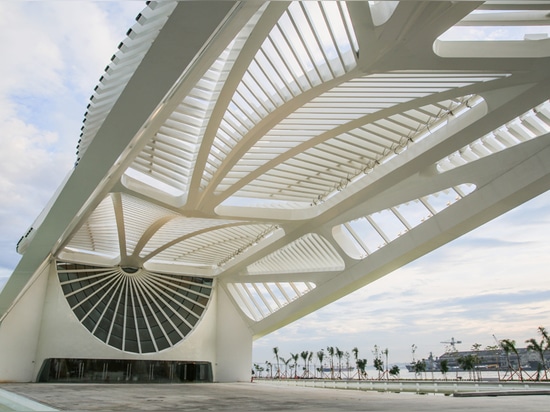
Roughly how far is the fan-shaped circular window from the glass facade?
1.03 metres

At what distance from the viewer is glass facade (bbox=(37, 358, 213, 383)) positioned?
25703 millimetres

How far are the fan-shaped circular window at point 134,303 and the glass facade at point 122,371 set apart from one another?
3.36 feet

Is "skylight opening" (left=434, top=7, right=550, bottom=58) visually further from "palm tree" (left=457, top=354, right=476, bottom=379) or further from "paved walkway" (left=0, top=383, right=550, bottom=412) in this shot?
"palm tree" (left=457, top=354, right=476, bottom=379)

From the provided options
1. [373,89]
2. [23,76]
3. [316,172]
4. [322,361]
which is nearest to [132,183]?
[316,172]

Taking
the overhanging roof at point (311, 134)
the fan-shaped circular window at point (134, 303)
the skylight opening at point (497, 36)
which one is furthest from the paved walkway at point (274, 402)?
the fan-shaped circular window at point (134, 303)

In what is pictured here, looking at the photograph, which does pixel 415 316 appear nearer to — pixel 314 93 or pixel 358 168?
pixel 358 168

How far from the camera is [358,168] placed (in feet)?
58.2

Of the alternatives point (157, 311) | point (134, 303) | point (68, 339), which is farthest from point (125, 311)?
point (68, 339)

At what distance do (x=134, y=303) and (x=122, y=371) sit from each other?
430cm

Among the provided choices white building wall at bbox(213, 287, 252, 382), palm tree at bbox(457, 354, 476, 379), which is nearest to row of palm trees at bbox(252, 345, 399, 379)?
palm tree at bbox(457, 354, 476, 379)

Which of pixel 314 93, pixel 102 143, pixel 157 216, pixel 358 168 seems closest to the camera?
pixel 102 143

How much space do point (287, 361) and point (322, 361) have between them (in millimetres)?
9276

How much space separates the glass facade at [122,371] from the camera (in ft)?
84.3

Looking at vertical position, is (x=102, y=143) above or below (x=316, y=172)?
below
